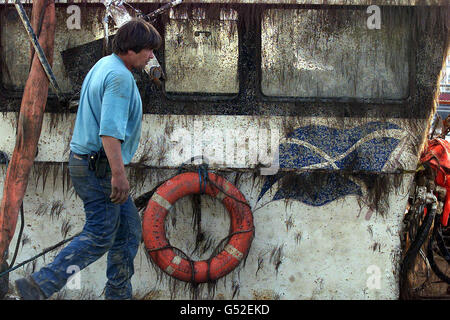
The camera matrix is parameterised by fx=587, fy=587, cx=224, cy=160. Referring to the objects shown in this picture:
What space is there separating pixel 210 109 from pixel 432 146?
74.1 inches

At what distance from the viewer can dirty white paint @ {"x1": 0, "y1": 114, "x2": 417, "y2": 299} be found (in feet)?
13.6

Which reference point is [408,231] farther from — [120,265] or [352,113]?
[120,265]

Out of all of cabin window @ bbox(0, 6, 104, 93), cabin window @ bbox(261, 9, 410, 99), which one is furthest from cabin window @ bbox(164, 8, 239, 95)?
cabin window @ bbox(0, 6, 104, 93)

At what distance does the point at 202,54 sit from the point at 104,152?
1.25 meters

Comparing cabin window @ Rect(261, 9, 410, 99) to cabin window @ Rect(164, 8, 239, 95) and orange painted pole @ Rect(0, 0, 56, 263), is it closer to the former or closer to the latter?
cabin window @ Rect(164, 8, 239, 95)

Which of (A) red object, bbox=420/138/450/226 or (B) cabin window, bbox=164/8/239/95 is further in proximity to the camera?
(A) red object, bbox=420/138/450/226

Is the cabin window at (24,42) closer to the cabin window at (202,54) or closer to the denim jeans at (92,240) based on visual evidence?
the cabin window at (202,54)

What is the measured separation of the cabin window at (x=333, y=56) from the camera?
4125 mm

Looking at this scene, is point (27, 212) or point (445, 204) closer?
point (27, 212)

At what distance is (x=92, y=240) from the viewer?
3189mm

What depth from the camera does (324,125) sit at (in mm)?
4164

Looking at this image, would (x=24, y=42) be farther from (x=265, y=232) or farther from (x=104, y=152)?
(x=265, y=232)

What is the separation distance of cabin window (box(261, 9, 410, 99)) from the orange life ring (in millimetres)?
801
